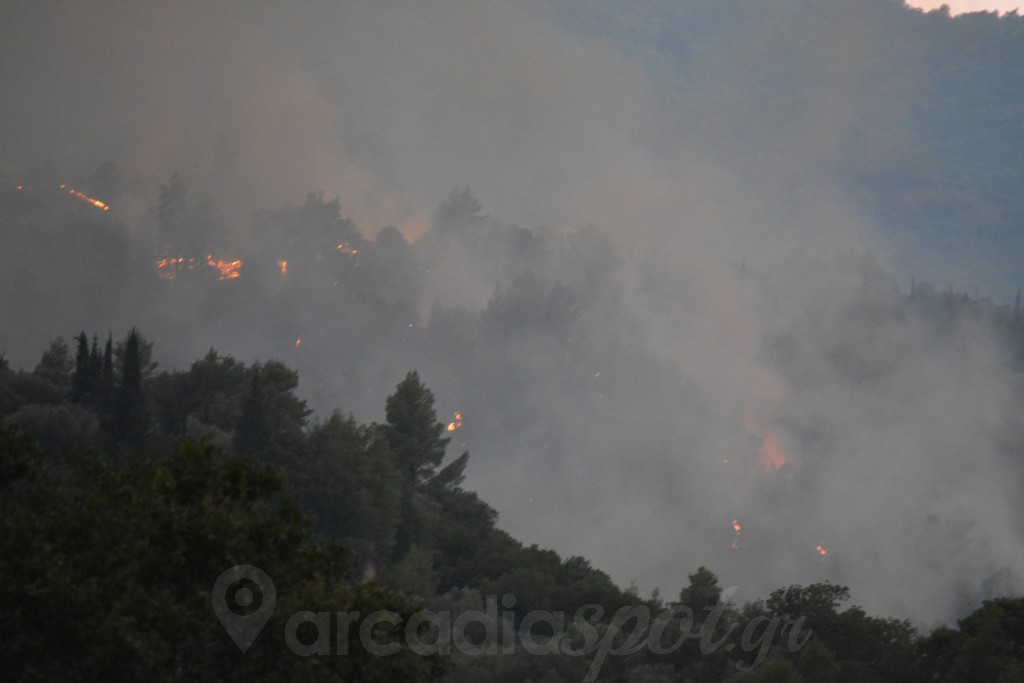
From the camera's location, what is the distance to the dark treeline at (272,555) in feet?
67.6

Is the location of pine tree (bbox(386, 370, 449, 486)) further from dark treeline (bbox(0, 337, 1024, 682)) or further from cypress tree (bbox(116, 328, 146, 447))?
cypress tree (bbox(116, 328, 146, 447))

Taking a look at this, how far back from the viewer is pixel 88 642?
20.3 metres

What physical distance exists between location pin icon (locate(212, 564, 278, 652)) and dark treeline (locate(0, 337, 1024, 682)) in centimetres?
24

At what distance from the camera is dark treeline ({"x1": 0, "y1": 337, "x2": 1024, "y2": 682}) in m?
20.6

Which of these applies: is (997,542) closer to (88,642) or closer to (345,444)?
(345,444)

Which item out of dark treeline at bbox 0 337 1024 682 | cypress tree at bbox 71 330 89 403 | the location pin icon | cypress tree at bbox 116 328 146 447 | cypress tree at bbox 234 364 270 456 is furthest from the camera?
cypress tree at bbox 234 364 270 456

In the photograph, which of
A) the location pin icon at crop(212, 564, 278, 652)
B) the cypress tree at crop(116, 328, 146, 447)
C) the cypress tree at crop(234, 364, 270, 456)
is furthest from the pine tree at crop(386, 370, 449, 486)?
the location pin icon at crop(212, 564, 278, 652)

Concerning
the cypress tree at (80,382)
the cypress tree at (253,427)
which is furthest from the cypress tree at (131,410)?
the cypress tree at (253,427)

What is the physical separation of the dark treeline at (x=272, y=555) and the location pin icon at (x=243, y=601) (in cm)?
24

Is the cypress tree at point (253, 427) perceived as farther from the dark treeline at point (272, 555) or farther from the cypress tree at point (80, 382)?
the cypress tree at point (80, 382)

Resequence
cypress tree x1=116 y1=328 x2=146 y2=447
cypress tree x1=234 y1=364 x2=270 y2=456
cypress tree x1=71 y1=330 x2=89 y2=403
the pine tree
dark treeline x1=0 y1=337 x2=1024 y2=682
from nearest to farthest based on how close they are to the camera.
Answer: dark treeline x1=0 y1=337 x2=1024 y2=682
cypress tree x1=116 y1=328 x2=146 y2=447
cypress tree x1=71 y1=330 x2=89 y2=403
cypress tree x1=234 y1=364 x2=270 y2=456
the pine tree

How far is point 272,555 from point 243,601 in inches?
48.9

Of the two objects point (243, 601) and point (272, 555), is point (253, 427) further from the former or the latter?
point (243, 601)

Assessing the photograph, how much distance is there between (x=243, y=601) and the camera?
69.5ft
